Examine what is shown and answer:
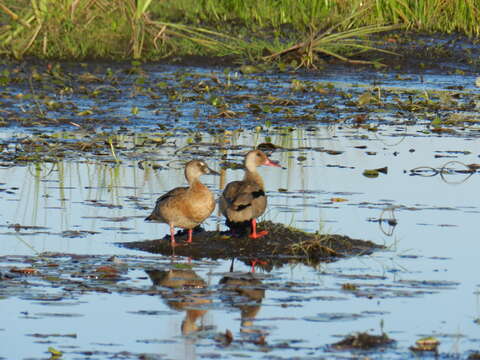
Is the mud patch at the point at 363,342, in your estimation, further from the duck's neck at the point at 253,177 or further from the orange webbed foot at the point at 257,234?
the duck's neck at the point at 253,177

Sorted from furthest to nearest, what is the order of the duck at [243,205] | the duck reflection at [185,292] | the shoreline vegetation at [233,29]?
the shoreline vegetation at [233,29]
the duck at [243,205]
the duck reflection at [185,292]

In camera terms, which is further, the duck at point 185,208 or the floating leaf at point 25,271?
the duck at point 185,208

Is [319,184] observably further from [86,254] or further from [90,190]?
[86,254]

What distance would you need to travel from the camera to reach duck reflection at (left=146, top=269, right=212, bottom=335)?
23.4ft

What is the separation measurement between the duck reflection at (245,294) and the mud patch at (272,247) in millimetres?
533

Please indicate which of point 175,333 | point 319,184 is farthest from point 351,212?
point 175,333

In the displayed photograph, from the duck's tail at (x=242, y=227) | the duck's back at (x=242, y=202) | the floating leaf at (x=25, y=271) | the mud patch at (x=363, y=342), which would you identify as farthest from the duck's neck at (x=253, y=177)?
the mud patch at (x=363, y=342)

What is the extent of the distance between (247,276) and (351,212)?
2488 mm

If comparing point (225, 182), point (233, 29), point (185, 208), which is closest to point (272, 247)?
point (185, 208)

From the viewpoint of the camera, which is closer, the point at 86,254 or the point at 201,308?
the point at 201,308

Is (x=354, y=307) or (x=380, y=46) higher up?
(x=380, y=46)

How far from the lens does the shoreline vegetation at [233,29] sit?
20.3 metres

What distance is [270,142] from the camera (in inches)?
571

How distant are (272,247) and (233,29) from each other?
48.3ft
